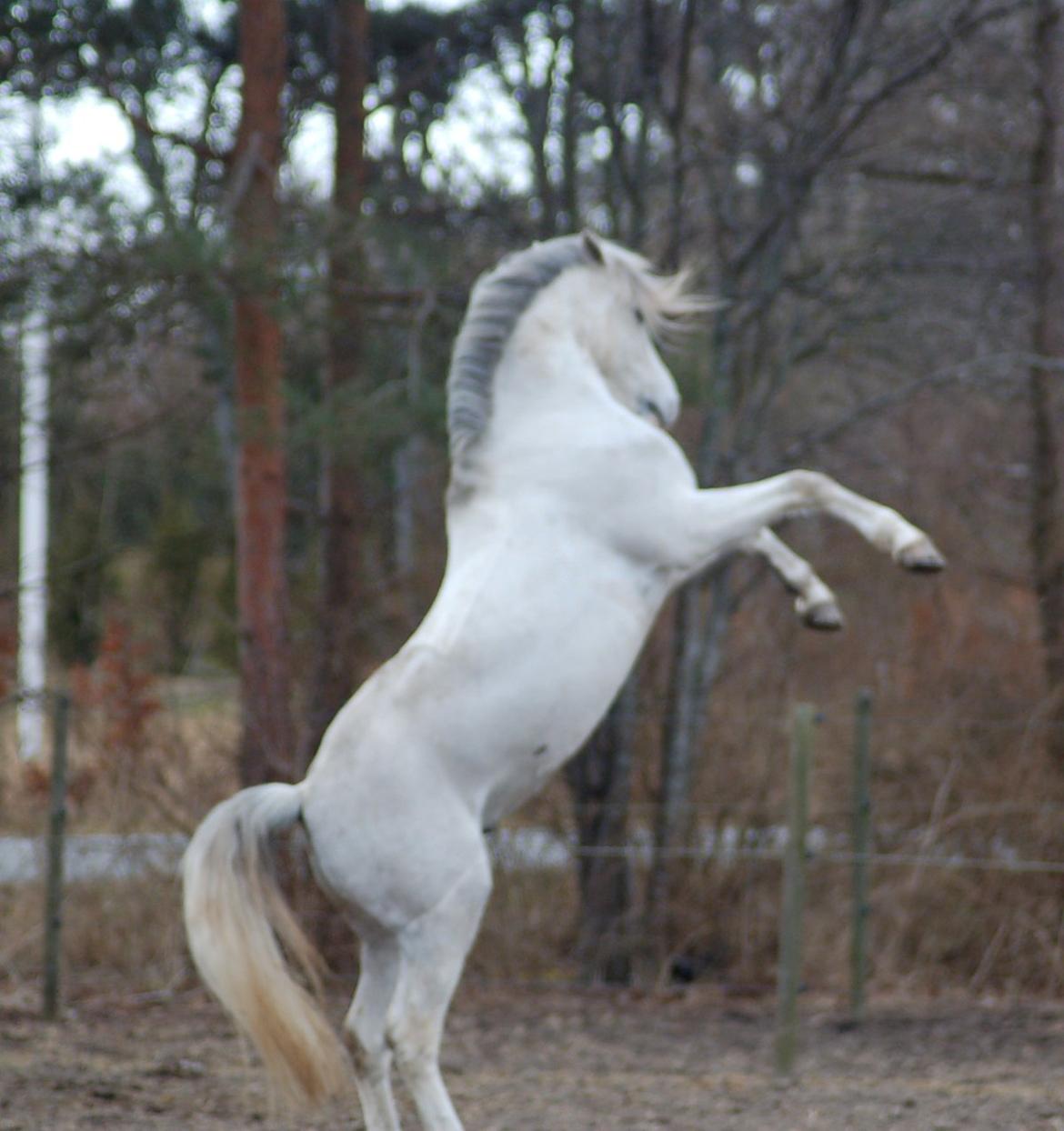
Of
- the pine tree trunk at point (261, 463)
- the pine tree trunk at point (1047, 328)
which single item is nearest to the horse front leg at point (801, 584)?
the pine tree trunk at point (261, 463)

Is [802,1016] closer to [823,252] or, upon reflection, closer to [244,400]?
[244,400]

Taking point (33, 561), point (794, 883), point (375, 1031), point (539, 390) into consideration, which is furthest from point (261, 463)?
point (33, 561)

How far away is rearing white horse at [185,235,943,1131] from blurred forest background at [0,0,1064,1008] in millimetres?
2858

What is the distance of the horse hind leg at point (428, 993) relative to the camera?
386 cm

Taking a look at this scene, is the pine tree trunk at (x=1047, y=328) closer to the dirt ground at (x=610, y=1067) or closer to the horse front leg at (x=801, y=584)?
the dirt ground at (x=610, y=1067)

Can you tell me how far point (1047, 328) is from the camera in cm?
869

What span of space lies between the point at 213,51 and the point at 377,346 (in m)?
1.86

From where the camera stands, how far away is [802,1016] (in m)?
7.23

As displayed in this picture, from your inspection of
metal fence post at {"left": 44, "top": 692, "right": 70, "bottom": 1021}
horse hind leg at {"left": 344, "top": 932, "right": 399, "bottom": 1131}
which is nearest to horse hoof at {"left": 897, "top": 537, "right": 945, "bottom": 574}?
horse hind leg at {"left": 344, "top": 932, "right": 399, "bottom": 1131}

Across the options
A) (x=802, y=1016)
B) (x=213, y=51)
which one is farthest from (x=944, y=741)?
(x=213, y=51)

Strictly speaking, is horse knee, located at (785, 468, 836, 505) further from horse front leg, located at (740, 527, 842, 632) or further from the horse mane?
the horse mane

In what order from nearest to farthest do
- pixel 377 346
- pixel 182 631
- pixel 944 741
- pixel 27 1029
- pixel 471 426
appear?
pixel 471 426, pixel 27 1029, pixel 944 741, pixel 377 346, pixel 182 631

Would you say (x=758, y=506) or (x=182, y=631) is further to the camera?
(x=182, y=631)

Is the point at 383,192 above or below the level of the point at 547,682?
above
